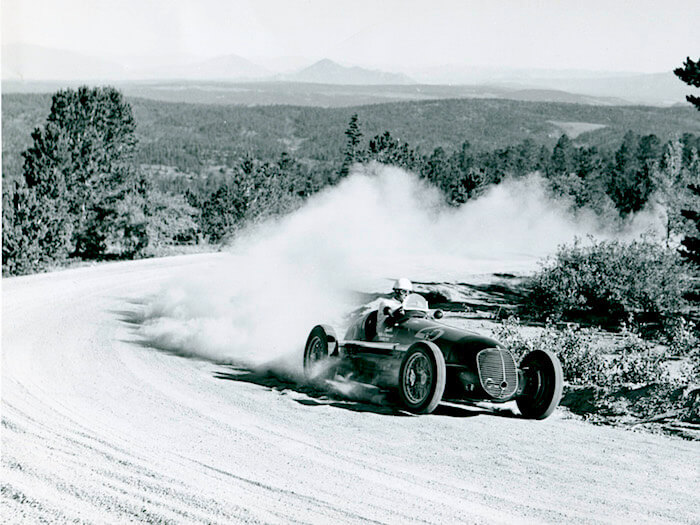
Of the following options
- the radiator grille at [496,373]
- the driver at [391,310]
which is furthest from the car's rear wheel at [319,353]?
the radiator grille at [496,373]

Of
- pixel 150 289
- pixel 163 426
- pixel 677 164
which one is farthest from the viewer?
pixel 677 164

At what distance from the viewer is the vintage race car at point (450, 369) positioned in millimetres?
10516

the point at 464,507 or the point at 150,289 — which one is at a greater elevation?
the point at 464,507

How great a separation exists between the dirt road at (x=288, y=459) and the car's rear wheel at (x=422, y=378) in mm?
277

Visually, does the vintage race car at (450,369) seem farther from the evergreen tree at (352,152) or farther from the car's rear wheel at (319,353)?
the evergreen tree at (352,152)

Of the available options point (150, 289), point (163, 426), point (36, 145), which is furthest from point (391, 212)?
point (163, 426)

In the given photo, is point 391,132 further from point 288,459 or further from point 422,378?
point 288,459

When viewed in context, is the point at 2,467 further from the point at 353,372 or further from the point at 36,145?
the point at 36,145

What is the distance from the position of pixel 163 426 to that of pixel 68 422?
1.31 metres

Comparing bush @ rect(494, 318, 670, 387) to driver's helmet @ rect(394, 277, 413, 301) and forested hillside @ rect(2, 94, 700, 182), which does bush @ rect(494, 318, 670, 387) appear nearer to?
driver's helmet @ rect(394, 277, 413, 301)

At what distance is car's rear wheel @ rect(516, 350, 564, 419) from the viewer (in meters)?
10.7

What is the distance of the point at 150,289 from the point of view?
2845 cm

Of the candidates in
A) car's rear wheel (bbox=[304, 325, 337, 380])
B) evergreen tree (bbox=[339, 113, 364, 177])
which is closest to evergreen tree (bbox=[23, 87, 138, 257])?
evergreen tree (bbox=[339, 113, 364, 177])

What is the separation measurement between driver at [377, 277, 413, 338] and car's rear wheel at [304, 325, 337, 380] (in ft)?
3.05
